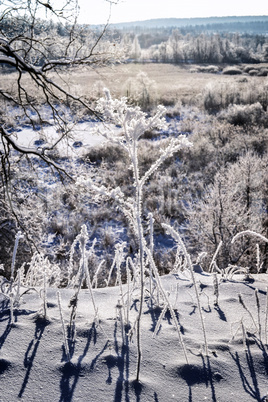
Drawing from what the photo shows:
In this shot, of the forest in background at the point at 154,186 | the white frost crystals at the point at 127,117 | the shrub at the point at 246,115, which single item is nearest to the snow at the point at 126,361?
the white frost crystals at the point at 127,117

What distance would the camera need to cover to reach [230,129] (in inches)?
674

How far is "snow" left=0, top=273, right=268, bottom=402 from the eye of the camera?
152 centimetres

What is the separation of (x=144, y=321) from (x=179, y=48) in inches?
3363

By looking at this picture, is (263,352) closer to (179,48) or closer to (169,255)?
(169,255)

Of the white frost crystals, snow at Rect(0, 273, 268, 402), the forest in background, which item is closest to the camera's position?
the white frost crystals

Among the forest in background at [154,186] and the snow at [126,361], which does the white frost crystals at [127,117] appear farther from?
the forest in background at [154,186]

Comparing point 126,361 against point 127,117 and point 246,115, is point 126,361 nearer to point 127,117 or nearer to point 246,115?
point 127,117

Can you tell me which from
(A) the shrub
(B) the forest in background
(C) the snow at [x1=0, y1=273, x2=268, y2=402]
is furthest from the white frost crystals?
(A) the shrub

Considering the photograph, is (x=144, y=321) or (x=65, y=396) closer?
(x=65, y=396)

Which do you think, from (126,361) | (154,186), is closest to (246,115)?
(154,186)

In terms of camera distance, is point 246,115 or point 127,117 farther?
point 246,115

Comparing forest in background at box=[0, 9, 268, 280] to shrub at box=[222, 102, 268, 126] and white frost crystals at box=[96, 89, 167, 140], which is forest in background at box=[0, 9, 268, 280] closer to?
shrub at box=[222, 102, 268, 126]

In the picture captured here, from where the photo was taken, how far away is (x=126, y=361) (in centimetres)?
175

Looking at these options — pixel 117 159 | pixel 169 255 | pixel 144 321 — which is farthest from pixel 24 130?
pixel 144 321
